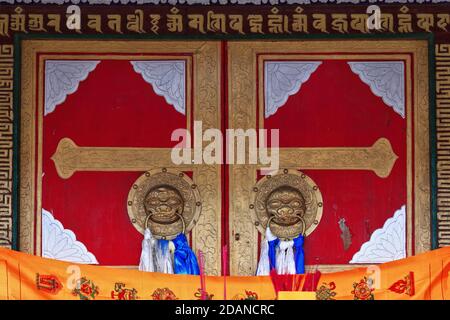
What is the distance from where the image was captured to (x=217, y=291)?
8484 millimetres

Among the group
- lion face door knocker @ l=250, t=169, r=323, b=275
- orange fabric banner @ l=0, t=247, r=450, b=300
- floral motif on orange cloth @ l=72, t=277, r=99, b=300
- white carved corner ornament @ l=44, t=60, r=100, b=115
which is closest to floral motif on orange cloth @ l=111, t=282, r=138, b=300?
orange fabric banner @ l=0, t=247, r=450, b=300

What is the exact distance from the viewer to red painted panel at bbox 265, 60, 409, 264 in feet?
29.9

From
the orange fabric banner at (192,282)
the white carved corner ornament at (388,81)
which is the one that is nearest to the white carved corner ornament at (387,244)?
the orange fabric banner at (192,282)

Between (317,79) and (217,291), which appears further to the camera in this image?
(317,79)

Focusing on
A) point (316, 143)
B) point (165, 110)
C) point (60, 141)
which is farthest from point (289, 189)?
point (60, 141)

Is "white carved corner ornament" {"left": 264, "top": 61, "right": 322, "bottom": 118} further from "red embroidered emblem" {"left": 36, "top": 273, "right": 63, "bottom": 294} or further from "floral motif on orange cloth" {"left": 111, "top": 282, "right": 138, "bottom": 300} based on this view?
"red embroidered emblem" {"left": 36, "top": 273, "right": 63, "bottom": 294}

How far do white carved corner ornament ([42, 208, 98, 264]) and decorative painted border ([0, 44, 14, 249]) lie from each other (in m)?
0.24

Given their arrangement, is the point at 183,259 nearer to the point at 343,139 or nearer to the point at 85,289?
the point at 85,289

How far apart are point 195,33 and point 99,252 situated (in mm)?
1645

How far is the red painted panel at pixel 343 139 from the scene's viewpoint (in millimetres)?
9109

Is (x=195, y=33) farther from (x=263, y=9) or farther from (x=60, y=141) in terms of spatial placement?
(x=60, y=141)

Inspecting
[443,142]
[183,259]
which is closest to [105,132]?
[183,259]

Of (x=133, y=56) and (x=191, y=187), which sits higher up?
(x=133, y=56)

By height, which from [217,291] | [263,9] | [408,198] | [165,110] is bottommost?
[217,291]
